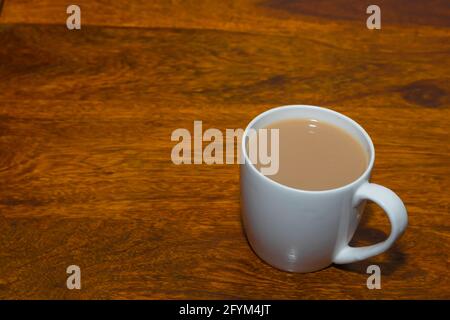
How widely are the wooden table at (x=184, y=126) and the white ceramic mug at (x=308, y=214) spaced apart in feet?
0.12

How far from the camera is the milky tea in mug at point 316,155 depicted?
66 cm

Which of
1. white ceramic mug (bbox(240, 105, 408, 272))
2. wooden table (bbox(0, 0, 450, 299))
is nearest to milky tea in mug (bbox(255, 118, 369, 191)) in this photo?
white ceramic mug (bbox(240, 105, 408, 272))

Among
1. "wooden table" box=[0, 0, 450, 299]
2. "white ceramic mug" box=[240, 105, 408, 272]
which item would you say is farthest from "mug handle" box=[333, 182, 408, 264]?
"wooden table" box=[0, 0, 450, 299]

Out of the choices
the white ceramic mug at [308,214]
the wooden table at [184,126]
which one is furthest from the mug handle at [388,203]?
the wooden table at [184,126]

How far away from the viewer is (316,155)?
68 cm

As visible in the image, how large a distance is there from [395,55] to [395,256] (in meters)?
0.39

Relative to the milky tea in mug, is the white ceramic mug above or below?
below

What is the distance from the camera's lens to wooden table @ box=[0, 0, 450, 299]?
71cm

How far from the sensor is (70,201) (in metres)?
0.78

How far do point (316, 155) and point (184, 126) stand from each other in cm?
25

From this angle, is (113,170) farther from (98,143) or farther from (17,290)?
(17,290)

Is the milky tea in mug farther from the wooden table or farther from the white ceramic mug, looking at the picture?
the wooden table

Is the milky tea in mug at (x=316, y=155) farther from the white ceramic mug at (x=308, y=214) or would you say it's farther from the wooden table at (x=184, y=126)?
the wooden table at (x=184, y=126)
